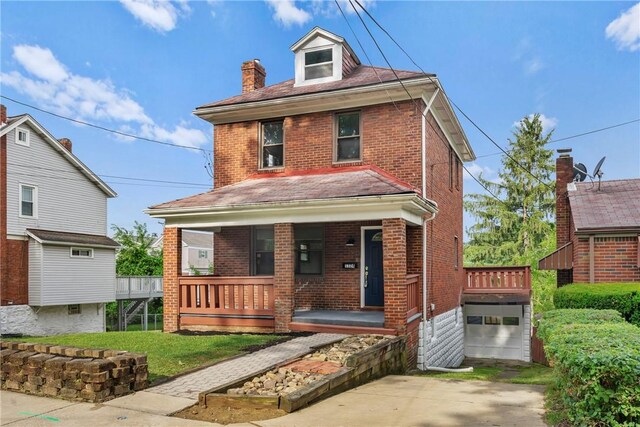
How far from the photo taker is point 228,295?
1233cm

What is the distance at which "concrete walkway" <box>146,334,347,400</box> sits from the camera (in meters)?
6.62

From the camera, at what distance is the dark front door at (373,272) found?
1309cm

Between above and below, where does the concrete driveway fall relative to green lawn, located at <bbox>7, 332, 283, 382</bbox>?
above

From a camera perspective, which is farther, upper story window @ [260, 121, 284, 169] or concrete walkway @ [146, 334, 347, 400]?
upper story window @ [260, 121, 284, 169]

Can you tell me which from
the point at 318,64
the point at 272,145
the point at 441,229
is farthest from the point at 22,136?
the point at 441,229

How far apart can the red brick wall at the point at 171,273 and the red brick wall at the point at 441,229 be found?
22.0 feet

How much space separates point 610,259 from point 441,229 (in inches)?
181

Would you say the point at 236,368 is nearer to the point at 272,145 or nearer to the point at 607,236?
the point at 272,145

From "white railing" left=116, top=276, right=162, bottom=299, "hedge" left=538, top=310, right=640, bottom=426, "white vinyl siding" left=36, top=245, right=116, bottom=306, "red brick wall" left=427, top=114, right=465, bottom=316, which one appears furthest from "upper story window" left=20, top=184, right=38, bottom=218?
"hedge" left=538, top=310, right=640, bottom=426

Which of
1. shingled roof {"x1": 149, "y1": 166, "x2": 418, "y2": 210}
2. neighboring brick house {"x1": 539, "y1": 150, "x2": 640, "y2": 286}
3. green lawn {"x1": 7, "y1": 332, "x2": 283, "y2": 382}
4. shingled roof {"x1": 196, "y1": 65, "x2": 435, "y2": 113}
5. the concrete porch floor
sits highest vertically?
shingled roof {"x1": 196, "y1": 65, "x2": 435, "y2": 113}

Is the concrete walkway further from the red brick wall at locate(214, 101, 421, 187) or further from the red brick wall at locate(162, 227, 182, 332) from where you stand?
the red brick wall at locate(214, 101, 421, 187)

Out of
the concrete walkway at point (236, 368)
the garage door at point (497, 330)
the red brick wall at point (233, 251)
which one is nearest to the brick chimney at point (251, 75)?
the red brick wall at point (233, 251)

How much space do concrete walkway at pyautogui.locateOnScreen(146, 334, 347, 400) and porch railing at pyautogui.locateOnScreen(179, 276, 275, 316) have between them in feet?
7.14

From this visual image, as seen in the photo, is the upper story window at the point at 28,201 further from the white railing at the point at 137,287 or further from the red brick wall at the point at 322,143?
the red brick wall at the point at 322,143
